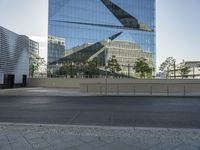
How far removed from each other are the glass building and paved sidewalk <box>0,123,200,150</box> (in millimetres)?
66247


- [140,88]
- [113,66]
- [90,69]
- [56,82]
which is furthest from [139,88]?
[90,69]

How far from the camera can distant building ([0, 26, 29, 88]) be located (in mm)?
37969

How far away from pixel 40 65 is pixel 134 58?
33.0 metres

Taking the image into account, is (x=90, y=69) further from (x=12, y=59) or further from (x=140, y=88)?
(x=140, y=88)

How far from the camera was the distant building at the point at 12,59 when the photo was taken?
3797 centimetres

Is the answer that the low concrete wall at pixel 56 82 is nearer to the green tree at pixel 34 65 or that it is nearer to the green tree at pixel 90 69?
the green tree at pixel 34 65

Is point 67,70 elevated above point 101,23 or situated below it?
below

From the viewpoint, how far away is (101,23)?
3105 inches

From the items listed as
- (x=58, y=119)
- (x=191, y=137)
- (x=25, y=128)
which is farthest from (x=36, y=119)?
(x=191, y=137)

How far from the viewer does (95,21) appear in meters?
78.0

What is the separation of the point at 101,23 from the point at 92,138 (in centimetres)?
7372

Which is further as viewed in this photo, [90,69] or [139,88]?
[90,69]

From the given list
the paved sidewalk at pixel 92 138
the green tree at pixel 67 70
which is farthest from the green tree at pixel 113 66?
the paved sidewalk at pixel 92 138

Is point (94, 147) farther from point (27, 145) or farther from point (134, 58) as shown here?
point (134, 58)
